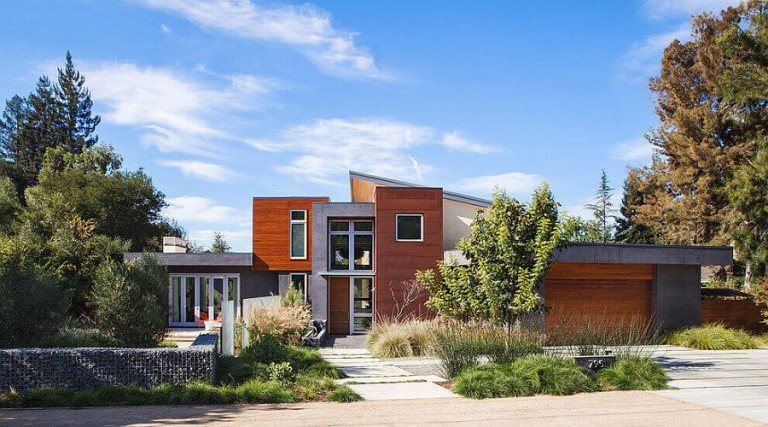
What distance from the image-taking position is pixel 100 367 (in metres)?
9.54

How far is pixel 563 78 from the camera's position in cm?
1574

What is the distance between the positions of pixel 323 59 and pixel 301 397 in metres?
6.98

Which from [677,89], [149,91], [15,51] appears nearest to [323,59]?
[149,91]

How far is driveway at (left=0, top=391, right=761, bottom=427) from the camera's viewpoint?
8.09 metres

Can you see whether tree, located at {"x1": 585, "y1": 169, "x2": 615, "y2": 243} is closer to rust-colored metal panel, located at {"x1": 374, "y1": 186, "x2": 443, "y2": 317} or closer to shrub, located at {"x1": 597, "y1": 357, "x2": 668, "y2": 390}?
rust-colored metal panel, located at {"x1": 374, "y1": 186, "x2": 443, "y2": 317}

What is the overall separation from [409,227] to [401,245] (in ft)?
2.00

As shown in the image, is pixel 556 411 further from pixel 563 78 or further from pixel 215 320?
pixel 215 320

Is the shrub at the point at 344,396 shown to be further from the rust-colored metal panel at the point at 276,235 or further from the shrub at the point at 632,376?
the rust-colored metal panel at the point at 276,235

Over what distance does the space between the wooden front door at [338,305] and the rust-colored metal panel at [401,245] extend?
220cm

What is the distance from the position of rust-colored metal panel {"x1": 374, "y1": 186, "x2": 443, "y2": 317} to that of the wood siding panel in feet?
25.6

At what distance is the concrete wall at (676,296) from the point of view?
699 inches

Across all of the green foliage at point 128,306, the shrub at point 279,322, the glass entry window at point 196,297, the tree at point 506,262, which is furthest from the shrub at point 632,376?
the glass entry window at point 196,297

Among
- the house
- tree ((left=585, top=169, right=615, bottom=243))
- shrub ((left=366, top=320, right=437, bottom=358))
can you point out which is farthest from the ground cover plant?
tree ((left=585, top=169, right=615, bottom=243))

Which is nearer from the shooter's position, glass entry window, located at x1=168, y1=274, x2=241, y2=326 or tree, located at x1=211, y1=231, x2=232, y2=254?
glass entry window, located at x1=168, y1=274, x2=241, y2=326
